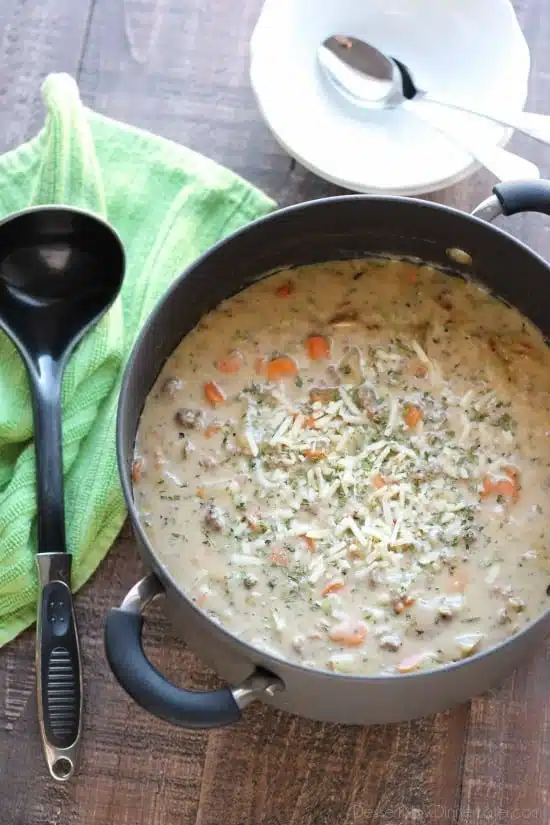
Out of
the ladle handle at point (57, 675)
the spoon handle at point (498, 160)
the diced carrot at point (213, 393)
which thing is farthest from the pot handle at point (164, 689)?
the spoon handle at point (498, 160)

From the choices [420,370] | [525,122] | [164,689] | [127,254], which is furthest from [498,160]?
[164,689]

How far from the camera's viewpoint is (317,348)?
A: 1.47 metres

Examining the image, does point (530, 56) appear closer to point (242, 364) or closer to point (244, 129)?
point (244, 129)

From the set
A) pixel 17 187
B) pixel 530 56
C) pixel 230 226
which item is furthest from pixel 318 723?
pixel 530 56

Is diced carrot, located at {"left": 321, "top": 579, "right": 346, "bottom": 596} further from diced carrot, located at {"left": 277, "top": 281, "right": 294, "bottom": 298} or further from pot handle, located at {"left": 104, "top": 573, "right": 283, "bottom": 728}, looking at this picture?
diced carrot, located at {"left": 277, "top": 281, "right": 294, "bottom": 298}

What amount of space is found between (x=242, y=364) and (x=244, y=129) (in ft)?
1.29

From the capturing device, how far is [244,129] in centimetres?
165

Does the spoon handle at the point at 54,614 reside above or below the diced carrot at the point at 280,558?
below

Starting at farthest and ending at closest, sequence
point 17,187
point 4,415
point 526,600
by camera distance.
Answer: point 17,187
point 4,415
point 526,600

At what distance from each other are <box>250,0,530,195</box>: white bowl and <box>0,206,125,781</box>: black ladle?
0.31 meters

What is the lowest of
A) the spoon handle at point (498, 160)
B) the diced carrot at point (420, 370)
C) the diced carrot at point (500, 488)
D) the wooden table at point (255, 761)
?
the wooden table at point (255, 761)

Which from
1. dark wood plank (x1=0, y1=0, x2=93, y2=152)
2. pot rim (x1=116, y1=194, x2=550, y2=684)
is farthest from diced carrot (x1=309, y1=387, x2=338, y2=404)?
dark wood plank (x1=0, y1=0, x2=93, y2=152)

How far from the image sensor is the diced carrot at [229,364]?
4.81 feet

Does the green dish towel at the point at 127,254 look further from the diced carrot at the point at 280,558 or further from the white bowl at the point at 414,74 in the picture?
the diced carrot at the point at 280,558
